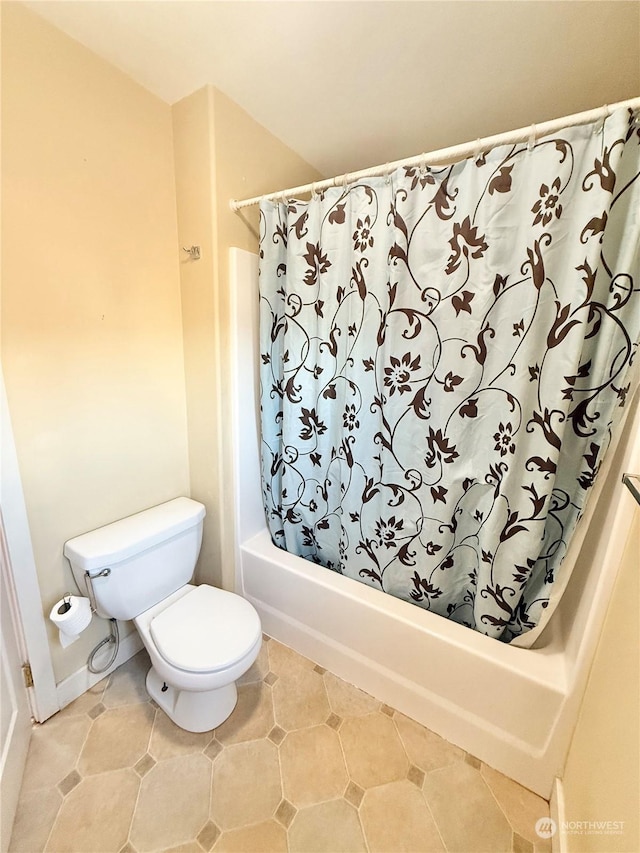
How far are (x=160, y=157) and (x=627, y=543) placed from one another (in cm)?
196

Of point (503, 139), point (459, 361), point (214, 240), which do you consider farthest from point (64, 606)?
point (503, 139)

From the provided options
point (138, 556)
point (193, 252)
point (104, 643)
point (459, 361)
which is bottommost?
point (104, 643)

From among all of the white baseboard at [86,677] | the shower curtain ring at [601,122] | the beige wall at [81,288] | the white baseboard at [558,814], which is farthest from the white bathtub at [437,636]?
the shower curtain ring at [601,122]

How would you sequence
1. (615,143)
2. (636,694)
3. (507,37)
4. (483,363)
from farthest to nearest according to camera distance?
1. (483,363)
2. (507,37)
3. (615,143)
4. (636,694)

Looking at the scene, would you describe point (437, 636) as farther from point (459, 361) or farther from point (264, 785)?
point (459, 361)

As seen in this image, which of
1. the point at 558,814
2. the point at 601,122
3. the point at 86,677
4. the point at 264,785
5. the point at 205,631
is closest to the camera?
the point at 601,122

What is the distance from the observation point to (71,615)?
1.15 m

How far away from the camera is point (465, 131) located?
1.43 meters

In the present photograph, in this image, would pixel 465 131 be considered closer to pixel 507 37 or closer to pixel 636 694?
pixel 507 37

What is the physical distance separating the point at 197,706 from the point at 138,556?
581 mm

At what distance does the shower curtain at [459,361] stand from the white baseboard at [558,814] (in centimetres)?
39

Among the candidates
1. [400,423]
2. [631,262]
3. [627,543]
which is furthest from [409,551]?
[631,262]

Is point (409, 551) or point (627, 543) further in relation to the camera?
point (409, 551)

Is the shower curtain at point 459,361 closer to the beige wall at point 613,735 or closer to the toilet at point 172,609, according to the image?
the beige wall at point 613,735
